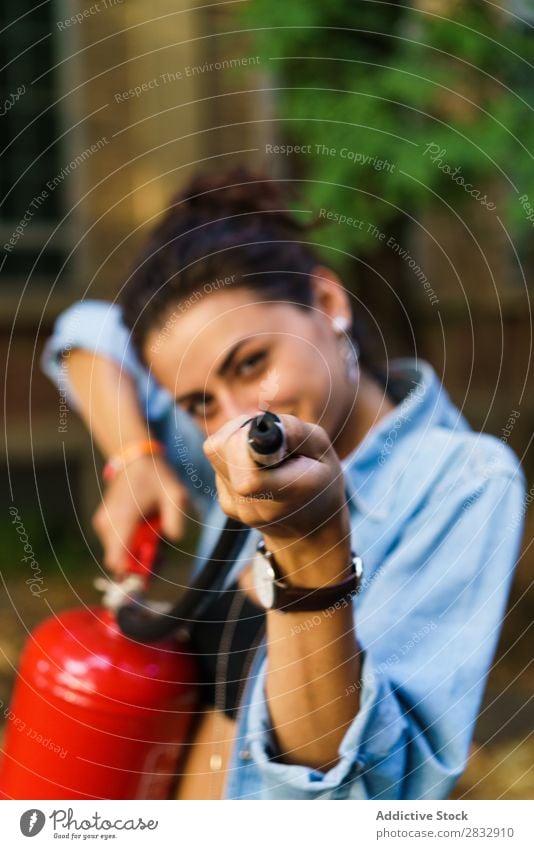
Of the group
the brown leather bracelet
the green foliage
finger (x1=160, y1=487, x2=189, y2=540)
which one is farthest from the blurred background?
the brown leather bracelet

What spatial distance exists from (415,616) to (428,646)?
2cm

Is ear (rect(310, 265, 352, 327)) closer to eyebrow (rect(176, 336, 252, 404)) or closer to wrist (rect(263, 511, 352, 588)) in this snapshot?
eyebrow (rect(176, 336, 252, 404))

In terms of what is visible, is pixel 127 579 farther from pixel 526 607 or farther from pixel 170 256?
pixel 526 607

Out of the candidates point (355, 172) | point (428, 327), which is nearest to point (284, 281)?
point (355, 172)

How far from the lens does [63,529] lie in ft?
10.2

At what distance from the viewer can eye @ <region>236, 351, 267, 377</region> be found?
70 centimetres

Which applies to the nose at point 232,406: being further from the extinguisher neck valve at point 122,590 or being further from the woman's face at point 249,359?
the extinguisher neck valve at point 122,590

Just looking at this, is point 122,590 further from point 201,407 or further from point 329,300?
point 329,300

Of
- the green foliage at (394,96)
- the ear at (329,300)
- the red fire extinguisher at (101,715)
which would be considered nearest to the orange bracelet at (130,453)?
the red fire extinguisher at (101,715)

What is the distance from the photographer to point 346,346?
2.53 ft

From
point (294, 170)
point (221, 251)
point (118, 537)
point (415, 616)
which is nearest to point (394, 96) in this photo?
point (294, 170)

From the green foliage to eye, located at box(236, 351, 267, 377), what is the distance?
0.95 metres

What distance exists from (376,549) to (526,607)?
1.83 m

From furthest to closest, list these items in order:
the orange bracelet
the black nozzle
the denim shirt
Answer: the orange bracelet → the denim shirt → the black nozzle
